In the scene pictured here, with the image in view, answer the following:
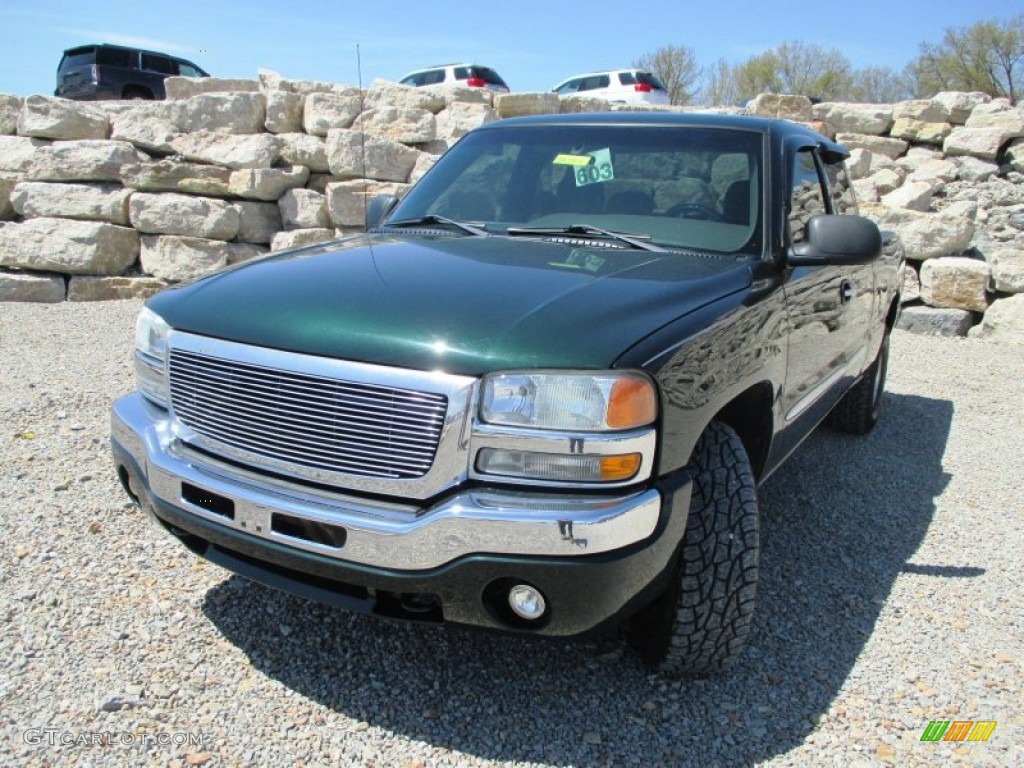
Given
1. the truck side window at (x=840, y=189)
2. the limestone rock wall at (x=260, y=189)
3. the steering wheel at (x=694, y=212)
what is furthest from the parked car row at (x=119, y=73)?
the steering wheel at (x=694, y=212)

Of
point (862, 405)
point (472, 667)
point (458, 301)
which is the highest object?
point (458, 301)

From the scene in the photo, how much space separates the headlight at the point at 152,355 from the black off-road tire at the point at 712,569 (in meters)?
1.60

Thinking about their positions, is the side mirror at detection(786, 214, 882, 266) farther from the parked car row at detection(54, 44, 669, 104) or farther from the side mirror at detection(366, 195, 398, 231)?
the parked car row at detection(54, 44, 669, 104)

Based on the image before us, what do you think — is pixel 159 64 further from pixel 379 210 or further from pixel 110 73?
pixel 379 210

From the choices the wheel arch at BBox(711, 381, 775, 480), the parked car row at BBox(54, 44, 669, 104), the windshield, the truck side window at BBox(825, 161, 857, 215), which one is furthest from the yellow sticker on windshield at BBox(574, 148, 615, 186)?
the parked car row at BBox(54, 44, 669, 104)

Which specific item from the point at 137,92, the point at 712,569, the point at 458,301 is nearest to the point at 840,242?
the point at 712,569

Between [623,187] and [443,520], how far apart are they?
5.84 feet

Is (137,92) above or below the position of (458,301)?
above

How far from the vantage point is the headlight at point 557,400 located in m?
1.99

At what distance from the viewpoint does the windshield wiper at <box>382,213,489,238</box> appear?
3.21 meters

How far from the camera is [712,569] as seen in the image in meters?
2.33

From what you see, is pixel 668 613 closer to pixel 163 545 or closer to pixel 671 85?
pixel 163 545

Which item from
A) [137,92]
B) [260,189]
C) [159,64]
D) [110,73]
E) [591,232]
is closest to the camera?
[591,232]

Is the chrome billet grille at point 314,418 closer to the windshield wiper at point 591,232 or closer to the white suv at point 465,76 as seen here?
the windshield wiper at point 591,232
